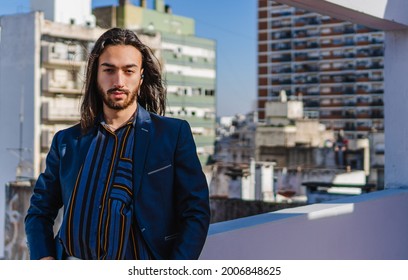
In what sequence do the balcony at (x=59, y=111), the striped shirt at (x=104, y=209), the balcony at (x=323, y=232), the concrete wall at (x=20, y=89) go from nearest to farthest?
the striped shirt at (x=104, y=209), the balcony at (x=323, y=232), the concrete wall at (x=20, y=89), the balcony at (x=59, y=111)

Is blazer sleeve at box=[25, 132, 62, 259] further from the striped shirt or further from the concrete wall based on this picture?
the concrete wall

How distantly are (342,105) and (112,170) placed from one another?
5681 cm

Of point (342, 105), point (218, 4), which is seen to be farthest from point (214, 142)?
point (342, 105)

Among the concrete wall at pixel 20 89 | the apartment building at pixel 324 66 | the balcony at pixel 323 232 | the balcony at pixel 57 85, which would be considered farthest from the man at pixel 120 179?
the apartment building at pixel 324 66

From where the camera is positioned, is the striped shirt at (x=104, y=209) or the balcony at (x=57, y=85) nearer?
the striped shirt at (x=104, y=209)

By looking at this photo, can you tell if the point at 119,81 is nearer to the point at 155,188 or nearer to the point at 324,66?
the point at 155,188

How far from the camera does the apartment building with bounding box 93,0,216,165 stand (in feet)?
121

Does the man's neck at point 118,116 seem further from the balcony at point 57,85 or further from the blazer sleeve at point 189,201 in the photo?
the balcony at point 57,85

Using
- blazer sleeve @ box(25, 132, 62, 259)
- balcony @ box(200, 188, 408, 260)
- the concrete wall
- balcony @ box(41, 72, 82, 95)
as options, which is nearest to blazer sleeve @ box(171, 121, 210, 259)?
blazer sleeve @ box(25, 132, 62, 259)

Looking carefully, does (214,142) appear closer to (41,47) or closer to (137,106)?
(41,47)

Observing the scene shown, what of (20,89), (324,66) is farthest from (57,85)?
(324,66)

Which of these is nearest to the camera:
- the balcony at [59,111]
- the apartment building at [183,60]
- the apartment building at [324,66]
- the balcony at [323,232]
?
the balcony at [323,232]

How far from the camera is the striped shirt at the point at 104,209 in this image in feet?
4.28
